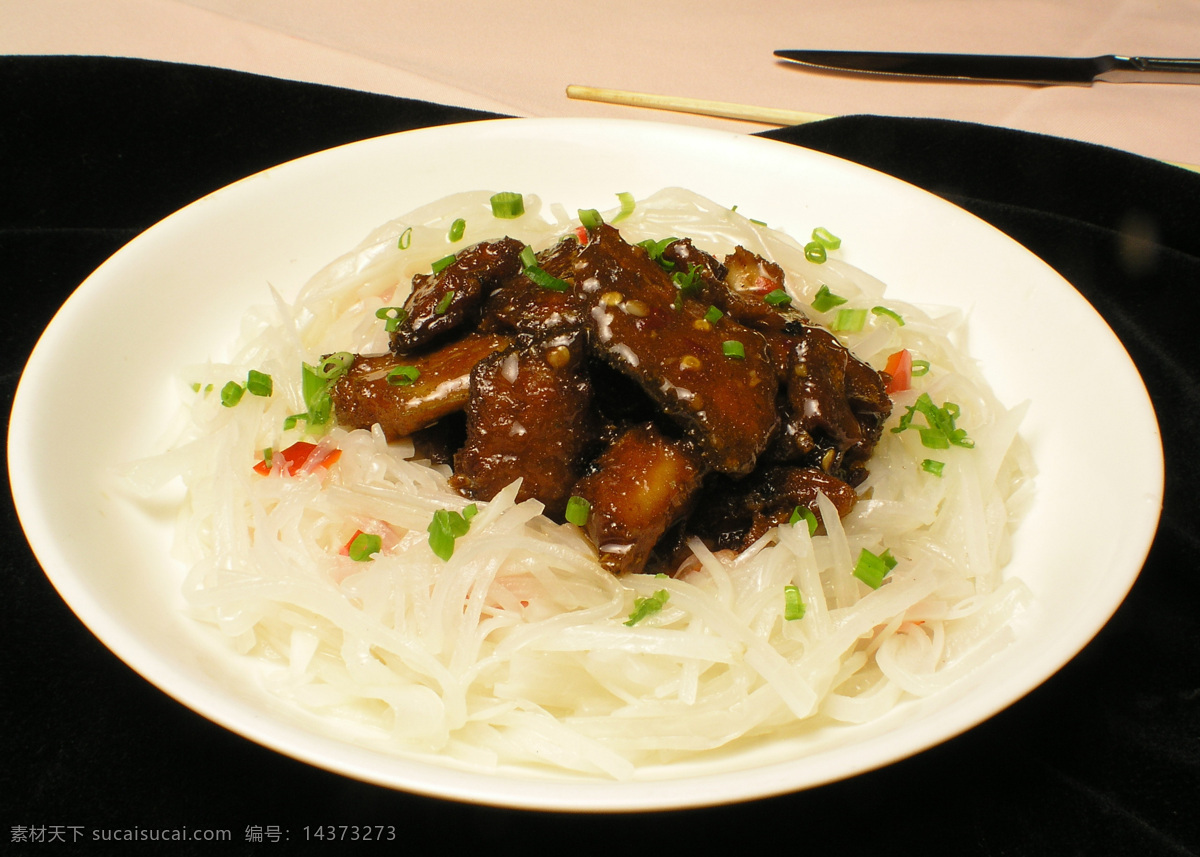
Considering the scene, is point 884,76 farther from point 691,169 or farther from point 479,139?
point 479,139

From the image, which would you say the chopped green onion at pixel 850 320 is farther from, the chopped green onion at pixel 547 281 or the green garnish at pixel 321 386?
the green garnish at pixel 321 386

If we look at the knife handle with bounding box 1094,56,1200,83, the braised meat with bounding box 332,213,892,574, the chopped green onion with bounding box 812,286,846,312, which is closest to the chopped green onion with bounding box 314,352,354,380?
the braised meat with bounding box 332,213,892,574

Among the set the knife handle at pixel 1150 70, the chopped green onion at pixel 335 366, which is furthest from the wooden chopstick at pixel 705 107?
the chopped green onion at pixel 335 366

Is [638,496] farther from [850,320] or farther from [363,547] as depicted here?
[850,320]

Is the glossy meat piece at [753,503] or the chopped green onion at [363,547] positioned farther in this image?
the glossy meat piece at [753,503]

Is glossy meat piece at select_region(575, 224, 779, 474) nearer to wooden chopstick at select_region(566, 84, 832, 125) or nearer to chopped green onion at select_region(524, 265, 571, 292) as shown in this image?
chopped green onion at select_region(524, 265, 571, 292)

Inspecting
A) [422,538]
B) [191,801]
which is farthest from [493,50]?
[191,801]
